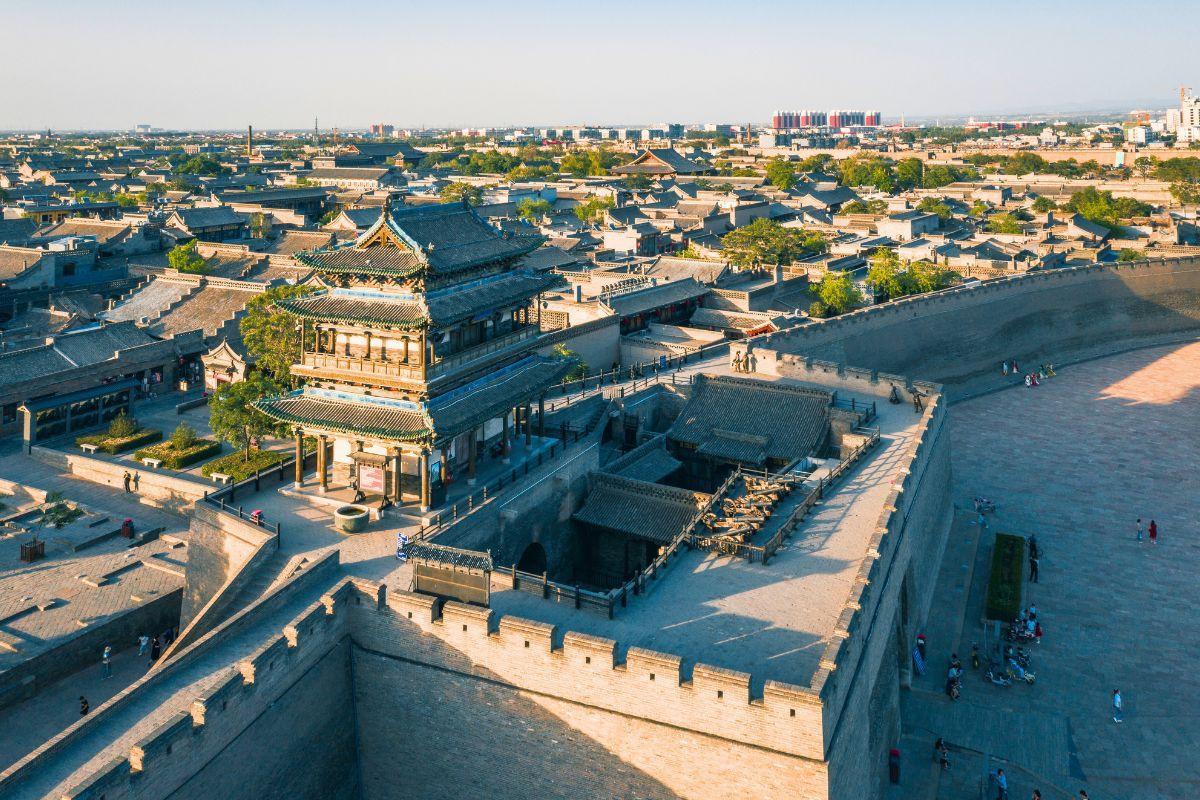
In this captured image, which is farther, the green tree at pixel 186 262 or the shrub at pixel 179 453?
the green tree at pixel 186 262

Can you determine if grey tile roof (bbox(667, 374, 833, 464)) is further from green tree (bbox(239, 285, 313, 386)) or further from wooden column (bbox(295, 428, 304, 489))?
green tree (bbox(239, 285, 313, 386))

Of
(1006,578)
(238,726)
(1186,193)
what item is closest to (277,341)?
(238,726)

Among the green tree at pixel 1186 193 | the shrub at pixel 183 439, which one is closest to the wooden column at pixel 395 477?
the shrub at pixel 183 439

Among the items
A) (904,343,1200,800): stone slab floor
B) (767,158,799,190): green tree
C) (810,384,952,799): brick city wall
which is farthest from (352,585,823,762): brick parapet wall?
(767,158,799,190): green tree

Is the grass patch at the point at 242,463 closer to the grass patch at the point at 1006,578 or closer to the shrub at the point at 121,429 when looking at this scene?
the shrub at the point at 121,429

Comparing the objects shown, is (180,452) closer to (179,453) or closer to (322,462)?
(179,453)

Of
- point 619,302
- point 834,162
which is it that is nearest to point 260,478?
point 619,302
